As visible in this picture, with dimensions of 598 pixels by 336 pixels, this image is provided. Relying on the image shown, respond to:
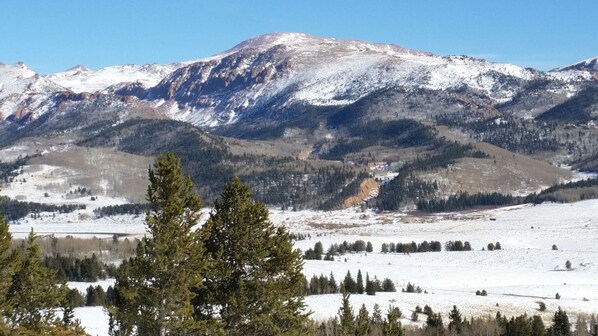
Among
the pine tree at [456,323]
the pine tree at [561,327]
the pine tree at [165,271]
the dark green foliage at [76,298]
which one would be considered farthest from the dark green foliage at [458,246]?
the pine tree at [165,271]

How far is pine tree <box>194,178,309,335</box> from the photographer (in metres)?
30.2

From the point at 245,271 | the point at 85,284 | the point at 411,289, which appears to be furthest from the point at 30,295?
the point at 85,284

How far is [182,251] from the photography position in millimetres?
27859

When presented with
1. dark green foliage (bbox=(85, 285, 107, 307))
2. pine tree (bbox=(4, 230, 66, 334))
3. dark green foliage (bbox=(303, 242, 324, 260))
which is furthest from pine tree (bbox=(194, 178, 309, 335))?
dark green foliage (bbox=(303, 242, 324, 260))

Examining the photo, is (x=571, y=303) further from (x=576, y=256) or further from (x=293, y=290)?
(x=293, y=290)

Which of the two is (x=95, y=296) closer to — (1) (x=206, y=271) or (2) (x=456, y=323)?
(2) (x=456, y=323)

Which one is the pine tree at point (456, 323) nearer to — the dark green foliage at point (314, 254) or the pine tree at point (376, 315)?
the pine tree at point (376, 315)

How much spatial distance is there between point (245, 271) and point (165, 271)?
3.93 m

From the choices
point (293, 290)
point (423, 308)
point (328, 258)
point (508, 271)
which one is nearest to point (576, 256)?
point (508, 271)

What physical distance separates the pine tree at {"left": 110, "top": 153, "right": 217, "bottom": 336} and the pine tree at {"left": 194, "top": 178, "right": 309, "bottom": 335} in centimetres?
172

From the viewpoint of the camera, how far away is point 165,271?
28000 millimetres

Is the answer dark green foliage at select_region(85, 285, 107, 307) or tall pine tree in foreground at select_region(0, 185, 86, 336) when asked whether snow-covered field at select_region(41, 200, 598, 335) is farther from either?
tall pine tree in foreground at select_region(0, 185, 86, 336)

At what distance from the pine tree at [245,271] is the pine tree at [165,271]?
1.72 meters

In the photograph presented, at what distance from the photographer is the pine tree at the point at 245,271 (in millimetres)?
30250
